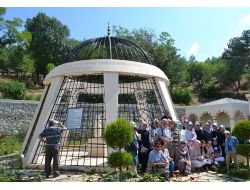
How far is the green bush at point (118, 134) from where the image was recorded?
739cm

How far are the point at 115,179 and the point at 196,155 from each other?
9.79ft

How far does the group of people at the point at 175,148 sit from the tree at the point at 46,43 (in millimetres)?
32656

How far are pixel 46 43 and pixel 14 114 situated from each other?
19500mm

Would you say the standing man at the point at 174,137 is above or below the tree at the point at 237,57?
below

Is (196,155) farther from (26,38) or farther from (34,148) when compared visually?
(26,38)

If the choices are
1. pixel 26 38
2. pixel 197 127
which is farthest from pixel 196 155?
pixel 26 38

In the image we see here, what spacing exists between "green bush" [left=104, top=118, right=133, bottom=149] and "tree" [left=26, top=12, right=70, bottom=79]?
34236 millimetres

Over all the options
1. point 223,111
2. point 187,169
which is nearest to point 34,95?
point 223,111

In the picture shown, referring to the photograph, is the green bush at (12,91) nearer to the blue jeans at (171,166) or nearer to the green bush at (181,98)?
the green bush at (181,98)

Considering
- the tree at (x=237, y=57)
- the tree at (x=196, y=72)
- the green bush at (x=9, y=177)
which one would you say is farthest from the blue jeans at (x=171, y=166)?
the tree at (x=196, y=72)

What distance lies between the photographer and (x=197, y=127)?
34.2 ft

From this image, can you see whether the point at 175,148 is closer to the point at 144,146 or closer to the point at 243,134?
the point at 144,146

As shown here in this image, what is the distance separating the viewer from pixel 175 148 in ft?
29.7

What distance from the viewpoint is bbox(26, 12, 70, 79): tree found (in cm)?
4075
